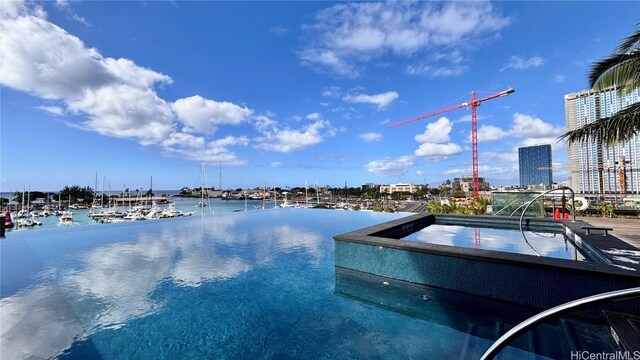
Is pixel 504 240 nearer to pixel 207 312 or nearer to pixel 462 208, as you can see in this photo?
pixel 462 208

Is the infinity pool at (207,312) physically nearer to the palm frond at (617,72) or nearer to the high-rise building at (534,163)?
the palm frond at (617,72)

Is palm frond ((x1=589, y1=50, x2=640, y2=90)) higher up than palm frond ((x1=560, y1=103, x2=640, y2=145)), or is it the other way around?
palm frond ((x1=589, y1=50, x2=640, y2=90))

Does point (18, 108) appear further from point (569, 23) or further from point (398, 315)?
point (569, 23)

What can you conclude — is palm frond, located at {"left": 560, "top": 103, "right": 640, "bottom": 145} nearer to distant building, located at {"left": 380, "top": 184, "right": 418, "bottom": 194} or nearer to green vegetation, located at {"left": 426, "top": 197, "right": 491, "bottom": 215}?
green vegetation, located at {"left": 426, "top": 197, "right": 491, "bottom": 215}

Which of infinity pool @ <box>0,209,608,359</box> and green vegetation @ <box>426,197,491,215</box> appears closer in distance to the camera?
infinity pool @ <box>0,209,608,359</box>

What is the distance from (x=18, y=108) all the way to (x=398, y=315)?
15.8 metres

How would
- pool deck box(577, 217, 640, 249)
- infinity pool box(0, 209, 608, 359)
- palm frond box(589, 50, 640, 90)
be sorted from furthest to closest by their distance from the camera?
1. pool deck box(577, 217, 640, 249)
2. palm frond box(589, 50, 640, 90)
3. infinity pool box(0, 209, 608, 359)

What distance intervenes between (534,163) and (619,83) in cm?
3763

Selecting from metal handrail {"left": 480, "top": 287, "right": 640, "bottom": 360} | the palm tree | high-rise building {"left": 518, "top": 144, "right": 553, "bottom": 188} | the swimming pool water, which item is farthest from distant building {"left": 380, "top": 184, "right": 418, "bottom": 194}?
metal handrail {"left": 480, "top": 287, "right": 640, "bottom": 360}

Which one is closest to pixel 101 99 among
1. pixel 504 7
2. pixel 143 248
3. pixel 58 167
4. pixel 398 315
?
pixel 143 248

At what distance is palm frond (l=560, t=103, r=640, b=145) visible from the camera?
4.73m

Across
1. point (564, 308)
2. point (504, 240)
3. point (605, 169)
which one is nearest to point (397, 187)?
point (605, 169)

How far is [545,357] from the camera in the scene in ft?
7.25

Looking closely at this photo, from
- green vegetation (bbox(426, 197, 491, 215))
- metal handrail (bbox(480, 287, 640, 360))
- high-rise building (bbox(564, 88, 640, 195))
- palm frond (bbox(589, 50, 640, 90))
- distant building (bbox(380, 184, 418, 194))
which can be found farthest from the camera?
distant building (bbox(380, 184, 418, 194))
